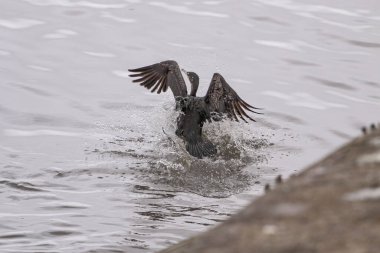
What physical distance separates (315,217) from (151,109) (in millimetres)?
9680

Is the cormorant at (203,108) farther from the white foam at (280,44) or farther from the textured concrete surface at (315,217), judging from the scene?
the textured concrete surface at (315,217)

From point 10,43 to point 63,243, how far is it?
830 cm

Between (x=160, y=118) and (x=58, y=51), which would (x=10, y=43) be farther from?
(x=160, y=118)

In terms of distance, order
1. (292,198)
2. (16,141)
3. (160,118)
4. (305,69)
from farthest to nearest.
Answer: (305,69), (160,118), (16,141), (292,198)

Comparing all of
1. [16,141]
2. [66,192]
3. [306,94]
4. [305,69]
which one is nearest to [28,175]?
[66,192]

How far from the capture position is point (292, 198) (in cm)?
328

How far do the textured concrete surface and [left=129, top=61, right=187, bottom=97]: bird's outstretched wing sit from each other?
8.49m

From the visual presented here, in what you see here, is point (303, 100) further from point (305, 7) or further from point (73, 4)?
point (73, 4)

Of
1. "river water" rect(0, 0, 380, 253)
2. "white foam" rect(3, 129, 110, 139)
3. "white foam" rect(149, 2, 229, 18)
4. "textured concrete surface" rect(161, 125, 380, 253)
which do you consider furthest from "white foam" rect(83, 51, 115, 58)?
"textured concrete surface" rect(161, 125, 380, 253)

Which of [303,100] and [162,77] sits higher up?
[162,77]

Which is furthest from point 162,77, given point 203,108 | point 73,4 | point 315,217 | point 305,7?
point 315,217

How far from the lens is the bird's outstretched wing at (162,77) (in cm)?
1205

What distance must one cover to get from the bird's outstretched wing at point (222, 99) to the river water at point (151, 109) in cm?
26

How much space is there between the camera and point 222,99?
1161 cm
